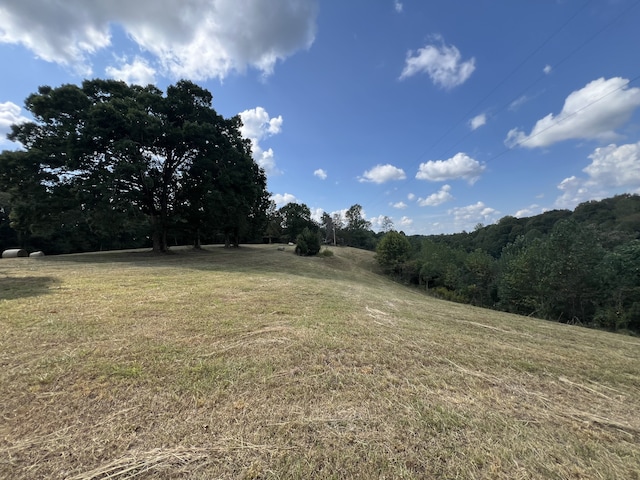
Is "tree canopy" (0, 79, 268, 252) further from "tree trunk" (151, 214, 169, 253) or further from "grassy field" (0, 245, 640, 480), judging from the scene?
"grassy field" (0, 245, 640, 480)

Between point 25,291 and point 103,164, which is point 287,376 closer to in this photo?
point 25,291

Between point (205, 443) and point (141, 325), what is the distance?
322 cm

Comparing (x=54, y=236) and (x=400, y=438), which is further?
(x=54, y=236)

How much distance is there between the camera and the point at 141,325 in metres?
4.47

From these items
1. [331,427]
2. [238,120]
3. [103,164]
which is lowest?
[331,427]

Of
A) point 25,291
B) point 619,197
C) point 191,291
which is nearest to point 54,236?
point 25,291

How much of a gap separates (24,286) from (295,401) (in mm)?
8753

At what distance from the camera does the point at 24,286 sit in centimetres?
714

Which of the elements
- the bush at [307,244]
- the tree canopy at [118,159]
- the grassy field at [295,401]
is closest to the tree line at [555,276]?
the bush at [307,244]

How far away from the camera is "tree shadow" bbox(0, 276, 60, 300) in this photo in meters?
6.21

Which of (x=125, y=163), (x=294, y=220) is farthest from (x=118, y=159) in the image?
(x=294, y=220)

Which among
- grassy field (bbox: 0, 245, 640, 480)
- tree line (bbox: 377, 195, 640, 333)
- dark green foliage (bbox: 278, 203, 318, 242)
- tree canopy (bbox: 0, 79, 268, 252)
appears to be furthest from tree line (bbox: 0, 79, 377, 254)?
dark green foliage (bbox: 278, 203, 318, 242)

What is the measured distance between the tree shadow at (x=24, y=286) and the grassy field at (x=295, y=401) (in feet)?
5.57

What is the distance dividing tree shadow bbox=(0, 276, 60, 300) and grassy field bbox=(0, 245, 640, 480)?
5.57 ft
